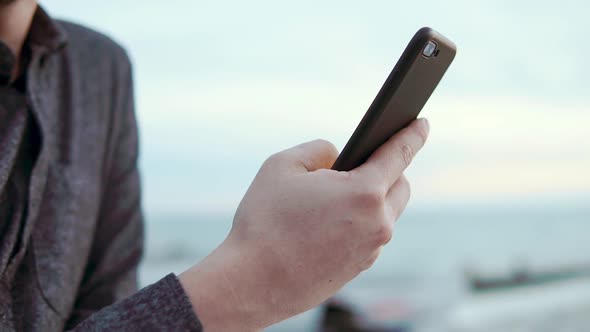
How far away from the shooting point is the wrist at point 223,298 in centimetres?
63

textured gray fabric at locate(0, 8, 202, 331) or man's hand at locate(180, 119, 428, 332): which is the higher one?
man's hand at locate(180, 119, 428, 332)

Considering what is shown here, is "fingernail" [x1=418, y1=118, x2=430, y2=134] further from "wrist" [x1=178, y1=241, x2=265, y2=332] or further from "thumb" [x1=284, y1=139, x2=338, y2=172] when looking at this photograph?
"wrist" [x1=178, y1=241, x2=265, y2=332]

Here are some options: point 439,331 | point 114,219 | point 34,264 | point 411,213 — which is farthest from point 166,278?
point 411,213

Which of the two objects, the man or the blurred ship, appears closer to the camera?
the man

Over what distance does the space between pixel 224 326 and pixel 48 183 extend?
0.46 meters

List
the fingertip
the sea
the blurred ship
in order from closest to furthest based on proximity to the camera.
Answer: the fingertip → the sea → the blurred ship

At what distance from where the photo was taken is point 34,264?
88 centimetres

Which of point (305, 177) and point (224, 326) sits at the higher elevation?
point (305, 177)

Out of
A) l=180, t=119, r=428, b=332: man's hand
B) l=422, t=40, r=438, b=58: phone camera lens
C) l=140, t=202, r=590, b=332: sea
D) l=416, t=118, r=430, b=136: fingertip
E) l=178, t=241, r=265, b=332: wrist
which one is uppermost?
l=422, t=40, r=438, b=58: phone camera lens

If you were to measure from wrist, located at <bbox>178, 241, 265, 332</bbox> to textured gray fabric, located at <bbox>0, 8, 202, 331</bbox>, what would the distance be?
1cm

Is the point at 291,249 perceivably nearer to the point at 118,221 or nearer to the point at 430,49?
the point at 430,49

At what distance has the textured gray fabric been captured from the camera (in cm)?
81

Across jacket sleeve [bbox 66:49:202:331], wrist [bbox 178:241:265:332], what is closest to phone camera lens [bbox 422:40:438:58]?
wrist [bbox 178:241:265:332]

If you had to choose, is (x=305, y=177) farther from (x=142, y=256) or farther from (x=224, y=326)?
(x=142, y=256)
